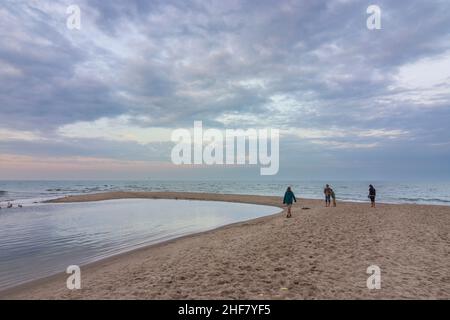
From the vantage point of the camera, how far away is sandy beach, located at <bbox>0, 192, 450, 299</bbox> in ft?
22.7

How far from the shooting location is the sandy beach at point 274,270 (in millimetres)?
6930

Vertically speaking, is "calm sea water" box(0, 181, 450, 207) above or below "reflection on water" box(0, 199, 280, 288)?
below

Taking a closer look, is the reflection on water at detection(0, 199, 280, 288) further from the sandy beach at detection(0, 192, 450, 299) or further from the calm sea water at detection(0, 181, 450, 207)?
the calm sea water at detection(0, 181, 450, 207)

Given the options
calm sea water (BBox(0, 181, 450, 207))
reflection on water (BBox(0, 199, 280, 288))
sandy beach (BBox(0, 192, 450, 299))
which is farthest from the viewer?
calm sea water (BBox(0, 181, 450, 207))

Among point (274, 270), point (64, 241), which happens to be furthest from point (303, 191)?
point (274, 270)

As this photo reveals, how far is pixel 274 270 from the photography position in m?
8.57

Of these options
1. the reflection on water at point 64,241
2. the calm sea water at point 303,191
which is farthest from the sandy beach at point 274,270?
the calm sea water at point 303,191

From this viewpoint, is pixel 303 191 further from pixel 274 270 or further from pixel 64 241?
pixel 274 270

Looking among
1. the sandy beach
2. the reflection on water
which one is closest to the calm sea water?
the reflection on water

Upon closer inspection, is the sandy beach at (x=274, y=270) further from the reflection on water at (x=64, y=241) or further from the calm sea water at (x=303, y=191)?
the calm sea water at (x=303, y=191)

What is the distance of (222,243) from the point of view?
1370 cm
